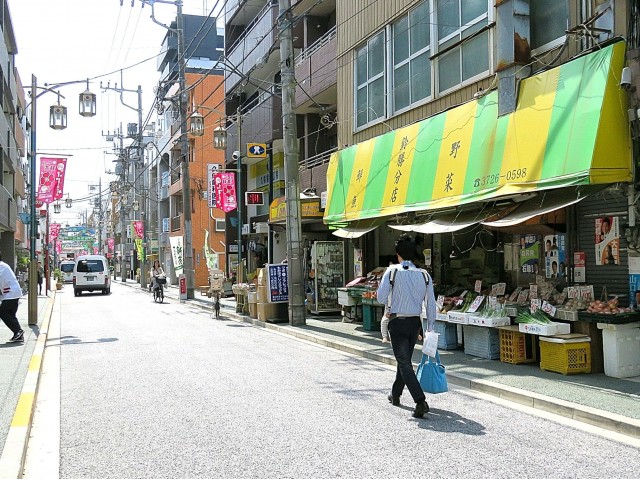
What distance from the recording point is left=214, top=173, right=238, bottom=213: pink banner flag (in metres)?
27.5

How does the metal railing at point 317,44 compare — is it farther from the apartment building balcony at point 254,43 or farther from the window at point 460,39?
the window at point 460,39

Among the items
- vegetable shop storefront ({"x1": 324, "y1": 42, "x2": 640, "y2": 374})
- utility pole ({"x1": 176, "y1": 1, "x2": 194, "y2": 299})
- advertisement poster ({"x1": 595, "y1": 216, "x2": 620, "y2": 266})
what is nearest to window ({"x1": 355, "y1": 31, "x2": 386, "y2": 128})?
vegetable shop storefront ({"x1": 324, "y1": 42, "x2": 640, "y2": 374})

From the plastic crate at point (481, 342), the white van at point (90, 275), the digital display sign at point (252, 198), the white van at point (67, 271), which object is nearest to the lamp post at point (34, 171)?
the digital display sign at point (252, 198)

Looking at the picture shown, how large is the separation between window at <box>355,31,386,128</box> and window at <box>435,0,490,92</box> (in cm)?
250

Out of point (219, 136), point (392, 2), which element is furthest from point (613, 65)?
point (219, 136)

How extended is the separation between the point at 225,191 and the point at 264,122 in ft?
15.9

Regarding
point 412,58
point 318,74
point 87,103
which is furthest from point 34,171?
point 412,58

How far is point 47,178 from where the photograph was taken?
28906mm

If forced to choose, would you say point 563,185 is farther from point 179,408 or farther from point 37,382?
point 37,382

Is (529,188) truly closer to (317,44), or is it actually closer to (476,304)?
(476,304)

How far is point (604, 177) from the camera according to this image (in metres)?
7.83

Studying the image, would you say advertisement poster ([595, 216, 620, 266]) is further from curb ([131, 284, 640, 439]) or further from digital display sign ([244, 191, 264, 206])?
digital display sign ([244, 191, 264, 206])

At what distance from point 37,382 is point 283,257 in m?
17.5

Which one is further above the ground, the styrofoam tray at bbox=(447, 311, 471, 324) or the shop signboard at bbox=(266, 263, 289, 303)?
the shop signboard at bbox=(266, 263, 289, 303)
